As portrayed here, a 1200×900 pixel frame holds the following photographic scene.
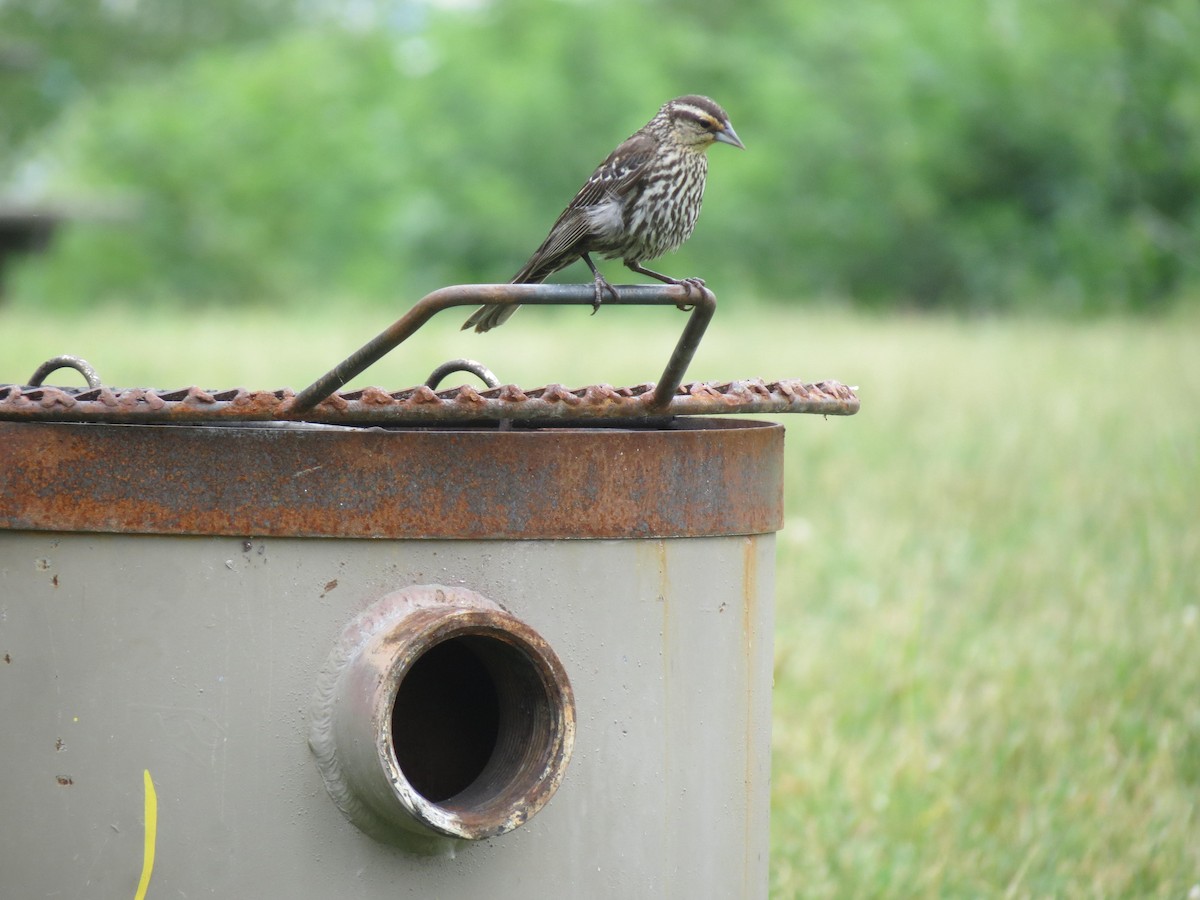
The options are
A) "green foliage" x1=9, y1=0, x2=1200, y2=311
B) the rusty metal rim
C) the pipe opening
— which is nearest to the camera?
the rusty metal rim

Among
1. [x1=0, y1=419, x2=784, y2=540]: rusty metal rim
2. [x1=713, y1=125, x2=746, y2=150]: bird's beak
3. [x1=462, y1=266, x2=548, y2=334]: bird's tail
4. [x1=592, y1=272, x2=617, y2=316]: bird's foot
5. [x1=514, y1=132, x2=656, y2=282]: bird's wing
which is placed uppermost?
[x1=713, y1=125, x2=746, y2=150]: bird's beak

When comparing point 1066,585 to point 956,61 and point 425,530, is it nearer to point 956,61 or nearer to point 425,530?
point 425,530

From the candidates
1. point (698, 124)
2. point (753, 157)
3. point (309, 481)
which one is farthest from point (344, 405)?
point (753, 157)

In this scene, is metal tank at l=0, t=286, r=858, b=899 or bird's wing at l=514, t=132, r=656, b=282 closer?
metal tank at l=0, t=286, r=858, b=899

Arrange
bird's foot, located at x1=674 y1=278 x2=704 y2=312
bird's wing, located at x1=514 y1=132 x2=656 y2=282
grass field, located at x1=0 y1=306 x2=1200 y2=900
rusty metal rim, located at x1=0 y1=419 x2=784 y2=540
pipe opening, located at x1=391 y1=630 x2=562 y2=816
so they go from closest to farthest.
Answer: rusty metal rim, located at x1=0 y1=419 x2=784 y2=540, bird's foot, located at x1=674 y1=278 x2=704 y2=312, pipe opening, located at x1=391 y1=630 x2=562 y2=816, bird's wing, located at x1=514 y1=132 x2=656 y2=282, grass field, located at x1=0 y1=306 x2=1200 y2=900

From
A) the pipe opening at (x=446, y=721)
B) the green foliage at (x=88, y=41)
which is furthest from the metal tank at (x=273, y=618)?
the green foliage at (x=88, y=41)

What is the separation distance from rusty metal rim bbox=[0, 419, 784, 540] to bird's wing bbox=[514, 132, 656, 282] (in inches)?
49.5

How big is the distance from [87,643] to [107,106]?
34.0 m

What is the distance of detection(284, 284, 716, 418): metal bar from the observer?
2.01m

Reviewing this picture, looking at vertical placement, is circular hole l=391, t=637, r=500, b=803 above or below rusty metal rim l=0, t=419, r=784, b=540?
below

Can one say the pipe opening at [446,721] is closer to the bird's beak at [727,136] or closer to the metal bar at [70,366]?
the metal bar at [70,366]

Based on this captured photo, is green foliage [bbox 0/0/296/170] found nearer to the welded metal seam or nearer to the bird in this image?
the bird

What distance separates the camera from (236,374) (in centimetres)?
885

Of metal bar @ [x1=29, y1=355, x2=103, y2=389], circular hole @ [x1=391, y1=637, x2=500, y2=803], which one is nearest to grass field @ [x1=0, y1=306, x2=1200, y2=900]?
circular hole @ [x1=391, y1=637, x2=500, y2=803]
